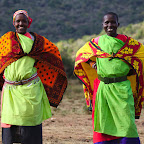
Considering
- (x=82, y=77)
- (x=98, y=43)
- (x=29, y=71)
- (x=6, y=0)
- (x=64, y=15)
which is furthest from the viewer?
(x=64, y=15)

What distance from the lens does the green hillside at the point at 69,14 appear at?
2922 centimetres

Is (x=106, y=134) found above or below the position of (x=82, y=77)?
below

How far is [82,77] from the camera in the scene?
5.07 metres

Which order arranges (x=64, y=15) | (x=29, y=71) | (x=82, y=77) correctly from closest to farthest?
1. (x=29, y=71)
2. (x=82, y=77)
3. (x=64, y=15)

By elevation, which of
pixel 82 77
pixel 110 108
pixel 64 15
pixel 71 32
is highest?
pixel 64 15

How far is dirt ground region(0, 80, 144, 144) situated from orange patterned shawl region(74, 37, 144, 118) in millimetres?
1354

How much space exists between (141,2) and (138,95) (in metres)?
30.8

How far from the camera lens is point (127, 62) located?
14.8 feet

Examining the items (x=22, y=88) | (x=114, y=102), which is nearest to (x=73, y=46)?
(x=114, y=102)

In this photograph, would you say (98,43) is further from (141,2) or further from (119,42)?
(141,2)

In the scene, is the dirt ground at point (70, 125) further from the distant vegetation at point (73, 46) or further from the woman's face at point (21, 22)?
the distant vegetation at point (73, 46)

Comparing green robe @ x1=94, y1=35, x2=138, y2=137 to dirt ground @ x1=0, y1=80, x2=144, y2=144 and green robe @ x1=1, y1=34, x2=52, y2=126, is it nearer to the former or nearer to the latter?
green robe @ x1=1, y1=34, x2=52, y2=126

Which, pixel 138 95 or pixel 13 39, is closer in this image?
pixel 13 39

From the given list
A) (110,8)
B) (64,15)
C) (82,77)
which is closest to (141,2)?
(110,8)
